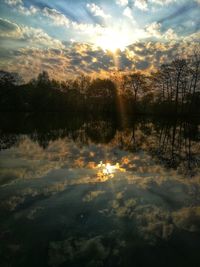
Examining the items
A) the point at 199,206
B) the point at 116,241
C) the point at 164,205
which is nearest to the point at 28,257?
A: the point at 116,241

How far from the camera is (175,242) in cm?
884

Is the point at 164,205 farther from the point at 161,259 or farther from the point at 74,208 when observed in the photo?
the point at 161,259

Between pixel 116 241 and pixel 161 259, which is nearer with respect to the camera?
pixel 161 259

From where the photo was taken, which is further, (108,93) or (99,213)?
(108,93)

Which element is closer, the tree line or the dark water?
the dark water

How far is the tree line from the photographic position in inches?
4773

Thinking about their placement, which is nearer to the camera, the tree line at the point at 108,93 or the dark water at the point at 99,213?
the dark water at the point at 99,213

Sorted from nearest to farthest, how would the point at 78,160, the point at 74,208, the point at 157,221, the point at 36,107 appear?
the point at 157,221 < the point at 74,208 < the point at 78,160 < the point at 36,107

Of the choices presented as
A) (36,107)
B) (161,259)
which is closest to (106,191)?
(161,259)

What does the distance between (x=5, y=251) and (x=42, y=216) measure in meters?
2.57

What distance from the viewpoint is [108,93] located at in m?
150

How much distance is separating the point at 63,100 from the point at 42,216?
146 metres

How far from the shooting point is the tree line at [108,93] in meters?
121

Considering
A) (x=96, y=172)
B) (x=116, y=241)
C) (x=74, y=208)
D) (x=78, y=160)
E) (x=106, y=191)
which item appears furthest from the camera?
(x=78, y=160)
